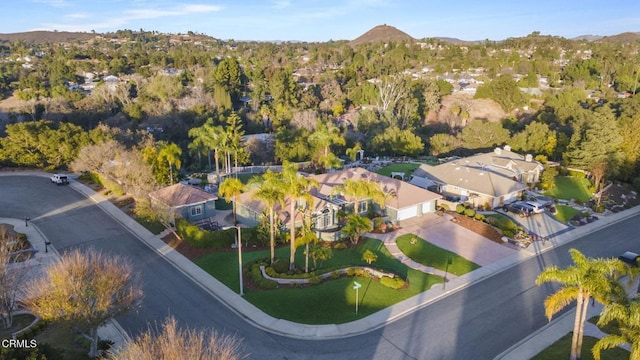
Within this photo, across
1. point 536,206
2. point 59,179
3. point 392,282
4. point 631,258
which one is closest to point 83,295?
point 392,282

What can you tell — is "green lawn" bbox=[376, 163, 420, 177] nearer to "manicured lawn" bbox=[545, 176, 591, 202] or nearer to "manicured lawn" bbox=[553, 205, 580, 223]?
"manicured lawn" bbox=[545, 176, 591, 202]

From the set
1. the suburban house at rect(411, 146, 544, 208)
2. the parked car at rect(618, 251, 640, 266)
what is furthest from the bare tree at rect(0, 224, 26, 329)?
the parked car at rect(618, 251, 640, 266)

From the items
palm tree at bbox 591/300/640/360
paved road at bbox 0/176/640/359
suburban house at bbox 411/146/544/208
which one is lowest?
paved road at bbox 0/176/640/359

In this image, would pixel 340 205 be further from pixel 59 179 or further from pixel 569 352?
pixel 59 179

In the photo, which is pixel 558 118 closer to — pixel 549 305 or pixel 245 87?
pixel 549 305

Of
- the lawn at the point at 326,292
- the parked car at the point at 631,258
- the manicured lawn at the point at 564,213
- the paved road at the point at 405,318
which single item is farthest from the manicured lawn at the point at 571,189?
the lawn at the point at 326,292

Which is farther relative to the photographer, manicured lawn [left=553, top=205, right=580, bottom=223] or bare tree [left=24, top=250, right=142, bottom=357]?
manicured lawn [left=553, top=205, right=580, bottom=223]
